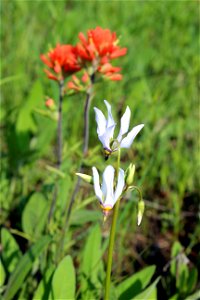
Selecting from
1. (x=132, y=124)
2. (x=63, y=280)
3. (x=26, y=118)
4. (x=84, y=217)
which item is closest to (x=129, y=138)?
(x=63, y=280)

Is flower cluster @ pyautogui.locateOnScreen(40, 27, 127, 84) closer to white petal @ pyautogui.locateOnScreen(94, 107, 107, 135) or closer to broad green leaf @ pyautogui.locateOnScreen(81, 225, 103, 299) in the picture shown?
broad green leaf @ pyautogui.locateOnScreen(81, 225, 103, 299)

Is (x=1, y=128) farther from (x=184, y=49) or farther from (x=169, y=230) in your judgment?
(x=184, y=49)

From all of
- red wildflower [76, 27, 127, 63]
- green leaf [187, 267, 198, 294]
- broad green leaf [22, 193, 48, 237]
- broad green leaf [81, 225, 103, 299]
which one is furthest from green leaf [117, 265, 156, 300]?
red wildflower [76, 27, 127, 63]

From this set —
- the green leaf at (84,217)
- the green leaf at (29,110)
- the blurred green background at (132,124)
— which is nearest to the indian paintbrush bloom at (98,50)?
the blurred green background at (132,124)

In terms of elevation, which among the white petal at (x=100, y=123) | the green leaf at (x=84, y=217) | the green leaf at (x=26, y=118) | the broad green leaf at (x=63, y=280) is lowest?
the broad green leaf at (x=63, y=280)

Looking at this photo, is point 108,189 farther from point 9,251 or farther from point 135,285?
point 9,251

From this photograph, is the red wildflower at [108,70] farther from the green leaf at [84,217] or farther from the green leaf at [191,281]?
the green leaf at [191,281]
